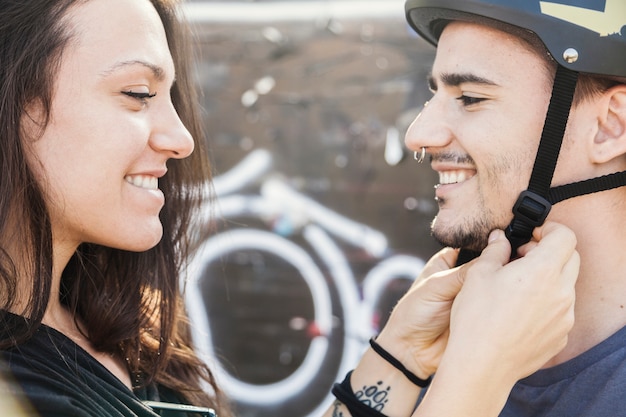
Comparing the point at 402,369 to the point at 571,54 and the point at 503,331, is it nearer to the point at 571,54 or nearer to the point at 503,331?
the point at 503,331

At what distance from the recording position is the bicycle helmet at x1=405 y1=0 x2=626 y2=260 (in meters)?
1.97

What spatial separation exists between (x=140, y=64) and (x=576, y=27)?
1.19m

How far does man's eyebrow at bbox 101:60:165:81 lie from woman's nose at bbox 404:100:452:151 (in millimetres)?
752

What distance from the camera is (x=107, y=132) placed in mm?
1865

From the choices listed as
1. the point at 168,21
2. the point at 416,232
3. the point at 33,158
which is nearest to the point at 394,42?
the point at 416,232

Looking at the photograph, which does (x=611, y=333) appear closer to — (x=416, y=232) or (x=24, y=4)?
(x=24, y=4)

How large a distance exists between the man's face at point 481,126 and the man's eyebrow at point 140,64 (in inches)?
29.8

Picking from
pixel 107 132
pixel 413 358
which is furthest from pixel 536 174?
pixel 107 132

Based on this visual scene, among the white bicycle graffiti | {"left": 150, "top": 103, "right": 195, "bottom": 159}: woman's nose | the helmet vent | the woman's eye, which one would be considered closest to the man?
the helmet vent

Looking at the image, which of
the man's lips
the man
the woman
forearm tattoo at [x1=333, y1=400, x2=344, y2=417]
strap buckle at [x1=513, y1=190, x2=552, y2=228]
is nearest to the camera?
the woman

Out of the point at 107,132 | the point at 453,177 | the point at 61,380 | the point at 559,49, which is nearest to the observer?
the point at 61,380

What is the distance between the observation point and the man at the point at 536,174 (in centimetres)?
191

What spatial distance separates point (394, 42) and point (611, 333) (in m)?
2.89

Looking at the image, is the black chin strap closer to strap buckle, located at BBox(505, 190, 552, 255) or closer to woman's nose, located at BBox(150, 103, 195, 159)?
strap buckle, located at BBox(505, 190, 552, 255)
